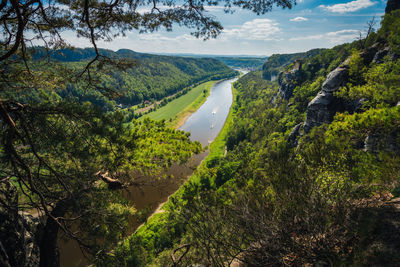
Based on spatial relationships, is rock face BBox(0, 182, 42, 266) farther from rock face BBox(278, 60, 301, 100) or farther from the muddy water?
rock face BBox(278, 60, 301, 100)

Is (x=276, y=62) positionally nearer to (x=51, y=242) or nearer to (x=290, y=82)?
(x=290, y=82)

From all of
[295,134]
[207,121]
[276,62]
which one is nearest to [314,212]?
[295,134]

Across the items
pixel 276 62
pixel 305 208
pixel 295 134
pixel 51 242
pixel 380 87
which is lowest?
pixel 295 134

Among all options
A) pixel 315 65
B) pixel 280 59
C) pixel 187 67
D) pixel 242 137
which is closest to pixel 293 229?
pixel 242 137

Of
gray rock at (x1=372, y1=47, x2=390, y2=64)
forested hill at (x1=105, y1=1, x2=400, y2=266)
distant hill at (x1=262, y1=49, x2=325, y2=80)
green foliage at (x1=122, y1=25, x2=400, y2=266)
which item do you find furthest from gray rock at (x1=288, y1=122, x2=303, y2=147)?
distant hill at (x1=262, y1=49, x2=325, y2=80)

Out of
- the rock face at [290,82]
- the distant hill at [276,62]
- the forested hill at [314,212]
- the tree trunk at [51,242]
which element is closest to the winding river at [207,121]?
the rock face at [290,82]

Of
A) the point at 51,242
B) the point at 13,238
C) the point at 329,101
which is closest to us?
the point at 13,238

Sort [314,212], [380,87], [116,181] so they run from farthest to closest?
[380,87], [116,181], [314,212]

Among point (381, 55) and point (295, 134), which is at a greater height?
point (381, 55)

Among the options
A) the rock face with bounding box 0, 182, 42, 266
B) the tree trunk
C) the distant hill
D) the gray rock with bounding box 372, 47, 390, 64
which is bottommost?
the tree trunk

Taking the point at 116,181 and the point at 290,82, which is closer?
the point at 116,181
